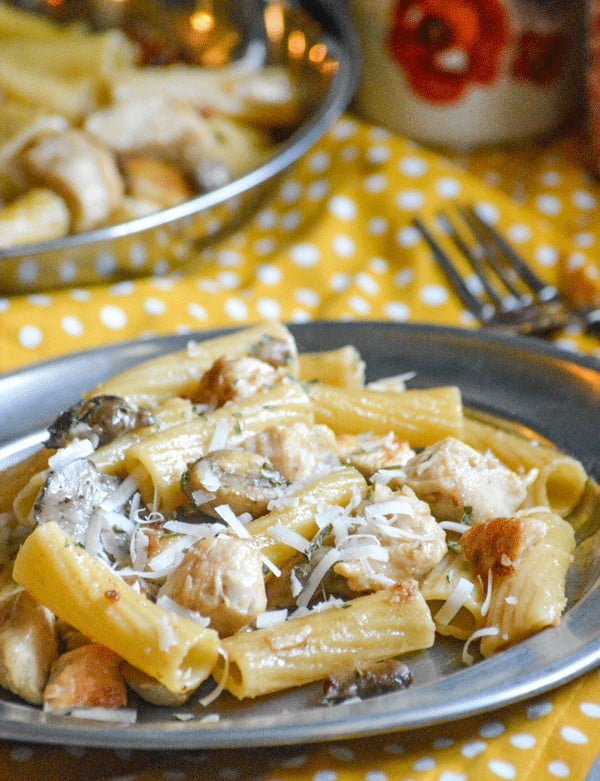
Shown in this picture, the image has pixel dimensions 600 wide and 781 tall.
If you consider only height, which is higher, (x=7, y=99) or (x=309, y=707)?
(x=7, y=99)

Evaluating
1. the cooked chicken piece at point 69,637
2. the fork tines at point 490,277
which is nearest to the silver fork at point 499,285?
the fork tines at point 490,277

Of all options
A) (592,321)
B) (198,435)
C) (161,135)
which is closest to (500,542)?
(198,435)

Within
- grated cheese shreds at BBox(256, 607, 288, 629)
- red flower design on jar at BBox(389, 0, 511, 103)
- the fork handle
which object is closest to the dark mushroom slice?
grated cheese shreds at BBox(256, 607, 288, 629)

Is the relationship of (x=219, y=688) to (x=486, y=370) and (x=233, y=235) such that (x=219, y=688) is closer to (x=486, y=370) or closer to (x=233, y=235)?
(x=486, y=370)

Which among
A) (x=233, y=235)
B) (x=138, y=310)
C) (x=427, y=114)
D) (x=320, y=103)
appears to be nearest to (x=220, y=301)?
(x=138, y=310)

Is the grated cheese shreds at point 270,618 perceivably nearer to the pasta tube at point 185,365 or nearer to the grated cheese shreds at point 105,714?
the grated cheese shreds at point 105,714

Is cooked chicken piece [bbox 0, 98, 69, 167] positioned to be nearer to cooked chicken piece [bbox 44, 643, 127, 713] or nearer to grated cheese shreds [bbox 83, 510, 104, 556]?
grated cheese shreds [bbox 83, 510, 104, 556]
